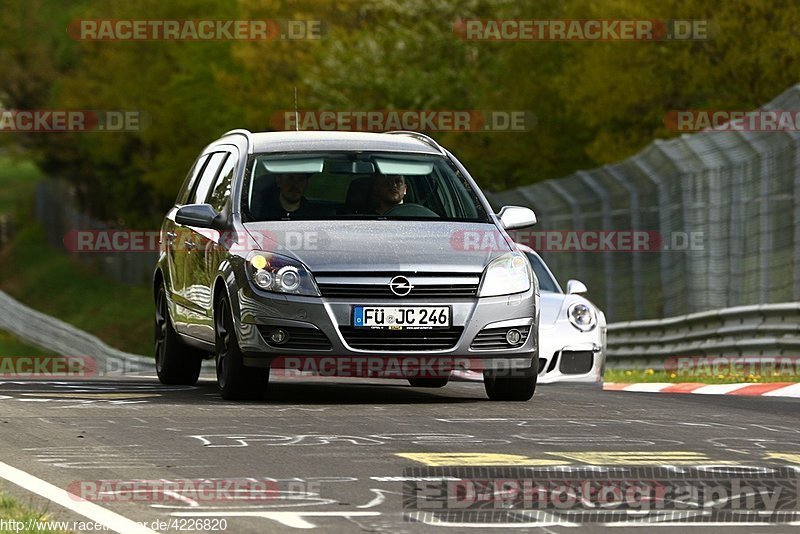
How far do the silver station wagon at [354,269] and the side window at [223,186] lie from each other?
2cm

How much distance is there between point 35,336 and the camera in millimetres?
48969

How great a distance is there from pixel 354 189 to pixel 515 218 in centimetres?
113

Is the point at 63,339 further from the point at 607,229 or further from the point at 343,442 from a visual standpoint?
the point at 343,442

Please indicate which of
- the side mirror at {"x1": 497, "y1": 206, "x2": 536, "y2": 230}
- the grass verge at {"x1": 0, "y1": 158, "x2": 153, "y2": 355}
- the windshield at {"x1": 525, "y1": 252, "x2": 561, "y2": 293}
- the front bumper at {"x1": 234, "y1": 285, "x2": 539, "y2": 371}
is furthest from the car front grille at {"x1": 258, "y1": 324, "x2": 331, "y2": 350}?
the grass verge at {"x1": 0, "y1": 158, "x2": 153, "y2": 355}

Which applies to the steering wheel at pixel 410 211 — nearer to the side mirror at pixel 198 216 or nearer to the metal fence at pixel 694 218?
the side mirror at pixel 198 216

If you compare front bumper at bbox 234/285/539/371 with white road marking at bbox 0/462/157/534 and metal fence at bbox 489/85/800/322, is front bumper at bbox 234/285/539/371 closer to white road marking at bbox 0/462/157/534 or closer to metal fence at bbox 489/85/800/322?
white road marking at bbox 0/462/157/534

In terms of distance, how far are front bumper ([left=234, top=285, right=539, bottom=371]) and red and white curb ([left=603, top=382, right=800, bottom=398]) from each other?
3.73 m

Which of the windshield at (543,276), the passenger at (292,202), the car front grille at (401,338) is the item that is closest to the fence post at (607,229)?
the windshield at (543,276)

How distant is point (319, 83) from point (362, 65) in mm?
1396

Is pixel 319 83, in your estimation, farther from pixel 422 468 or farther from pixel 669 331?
pixel 422 468

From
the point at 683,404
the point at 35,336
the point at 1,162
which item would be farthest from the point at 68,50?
the point at 683,404

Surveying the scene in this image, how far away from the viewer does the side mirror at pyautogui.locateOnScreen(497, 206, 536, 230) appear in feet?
43.3

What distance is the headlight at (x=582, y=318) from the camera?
16562mm

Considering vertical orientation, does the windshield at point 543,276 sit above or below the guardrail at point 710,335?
above
